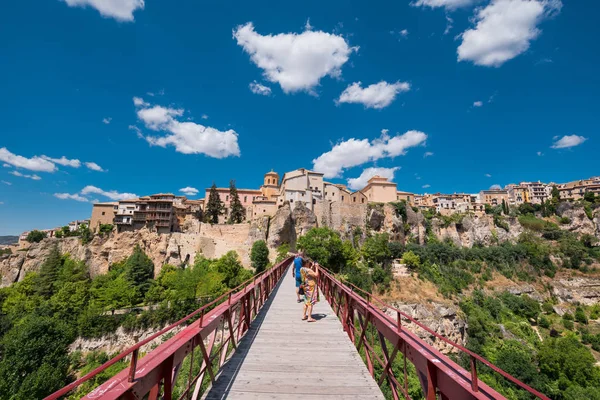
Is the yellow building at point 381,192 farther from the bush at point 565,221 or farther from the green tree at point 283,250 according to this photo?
the bush at point 565,221

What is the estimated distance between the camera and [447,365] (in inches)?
97.2

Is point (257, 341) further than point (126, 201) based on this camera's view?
No

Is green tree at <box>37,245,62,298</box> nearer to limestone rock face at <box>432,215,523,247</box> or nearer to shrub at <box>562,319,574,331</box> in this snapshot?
limestone rock face at <box>432,215,523,247</box>

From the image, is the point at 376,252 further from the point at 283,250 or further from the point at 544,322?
the point at 544,322

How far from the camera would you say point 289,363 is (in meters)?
4.23

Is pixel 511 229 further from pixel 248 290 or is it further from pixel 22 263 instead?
pixel 22 263

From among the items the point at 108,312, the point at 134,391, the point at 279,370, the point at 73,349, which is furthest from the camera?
the point at 108,312

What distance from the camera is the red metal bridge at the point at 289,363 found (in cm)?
213

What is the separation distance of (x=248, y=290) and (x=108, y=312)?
31.0m

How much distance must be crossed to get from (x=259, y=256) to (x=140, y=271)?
580 inches

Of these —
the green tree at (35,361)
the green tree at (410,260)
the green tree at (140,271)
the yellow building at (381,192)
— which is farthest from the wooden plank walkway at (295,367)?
the yellow building at (381,192)

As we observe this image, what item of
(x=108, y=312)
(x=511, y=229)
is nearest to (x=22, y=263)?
(x=108, y=312)

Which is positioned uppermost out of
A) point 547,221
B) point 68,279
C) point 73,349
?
point 547,221

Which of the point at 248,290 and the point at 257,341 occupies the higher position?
the point at 248,290
